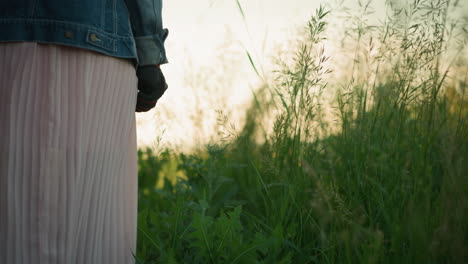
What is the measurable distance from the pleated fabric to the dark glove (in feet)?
0.40

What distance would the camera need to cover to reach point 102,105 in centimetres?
106

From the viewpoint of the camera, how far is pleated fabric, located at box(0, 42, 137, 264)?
37.7 inches

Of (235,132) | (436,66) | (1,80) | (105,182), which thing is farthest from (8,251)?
(436,66)

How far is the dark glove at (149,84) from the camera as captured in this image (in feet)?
3.98

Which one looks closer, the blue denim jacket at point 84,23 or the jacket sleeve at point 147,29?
the blue denim jacket at point 84,23

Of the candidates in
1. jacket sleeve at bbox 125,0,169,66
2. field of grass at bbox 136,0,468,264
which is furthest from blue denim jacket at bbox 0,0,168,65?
field of grass at bbox 136,0,468,264

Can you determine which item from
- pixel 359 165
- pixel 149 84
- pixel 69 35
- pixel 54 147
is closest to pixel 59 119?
pixel 54 147

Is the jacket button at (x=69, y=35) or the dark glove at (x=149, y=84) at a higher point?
the jacket button at (x=69, y=35)

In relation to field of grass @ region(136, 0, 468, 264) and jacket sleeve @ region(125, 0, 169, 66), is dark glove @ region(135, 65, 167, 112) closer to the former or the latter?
jacket sleeve @ region(125, 0, 169, 66)

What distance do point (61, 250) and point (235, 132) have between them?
0.90 m

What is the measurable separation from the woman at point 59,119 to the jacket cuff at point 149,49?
6 cm

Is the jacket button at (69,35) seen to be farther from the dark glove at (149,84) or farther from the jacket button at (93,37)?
the dark glove at (149,84)

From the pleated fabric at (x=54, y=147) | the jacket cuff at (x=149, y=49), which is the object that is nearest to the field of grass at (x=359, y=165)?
the pleated fabric at (x=54, y=147)

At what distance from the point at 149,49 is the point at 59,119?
35cm
